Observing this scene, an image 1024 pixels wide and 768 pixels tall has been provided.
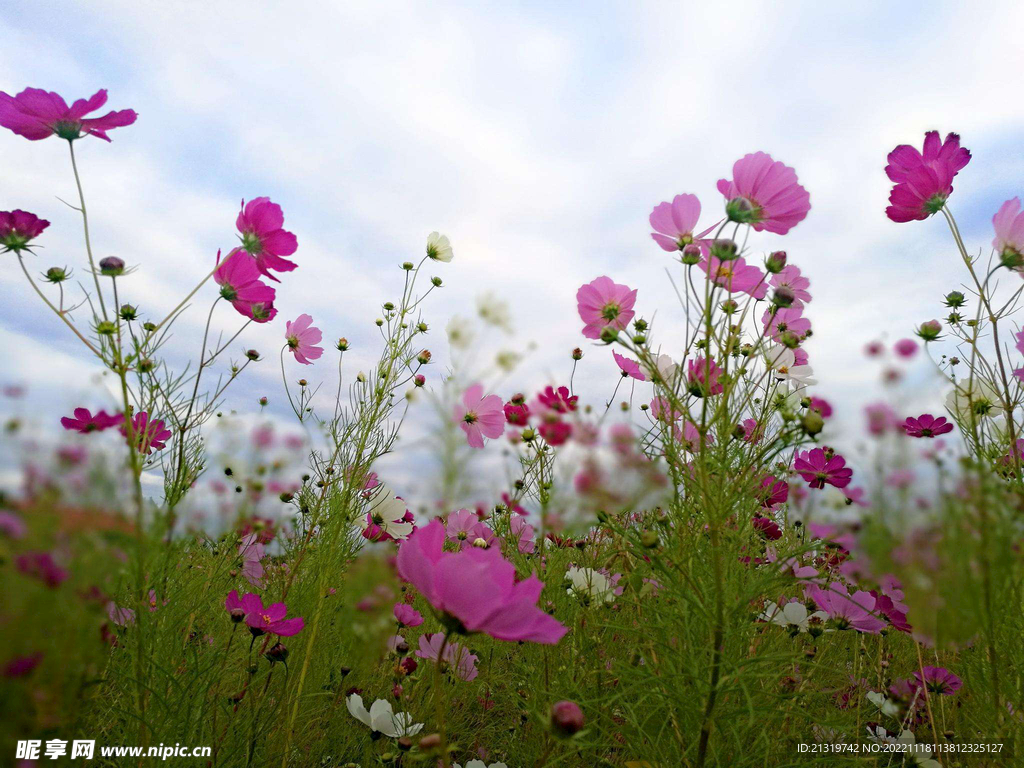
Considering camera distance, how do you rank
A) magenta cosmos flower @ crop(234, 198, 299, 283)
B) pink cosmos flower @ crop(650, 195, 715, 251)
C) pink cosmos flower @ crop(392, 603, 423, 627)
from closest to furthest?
1. magenta cosmos flower @ crop(234, 198, 299, 283)
2. pink cosmos flower @ crop(650, 195, 715, 251)
3. pink cosmos flower @ crop(392, 603, 423, 627)

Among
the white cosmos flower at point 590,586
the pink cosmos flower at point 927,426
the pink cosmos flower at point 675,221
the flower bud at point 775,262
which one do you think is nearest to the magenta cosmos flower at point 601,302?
the pink cosmos flower at point 675,221

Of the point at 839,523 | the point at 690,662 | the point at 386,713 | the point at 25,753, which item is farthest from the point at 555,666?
the point at 25,753

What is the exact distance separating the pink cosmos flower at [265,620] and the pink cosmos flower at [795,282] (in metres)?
1.14

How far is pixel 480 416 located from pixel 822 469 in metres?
0.94

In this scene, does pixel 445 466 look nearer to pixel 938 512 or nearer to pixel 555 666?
pixel 555 666

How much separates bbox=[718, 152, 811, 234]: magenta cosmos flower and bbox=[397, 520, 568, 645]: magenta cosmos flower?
698mm

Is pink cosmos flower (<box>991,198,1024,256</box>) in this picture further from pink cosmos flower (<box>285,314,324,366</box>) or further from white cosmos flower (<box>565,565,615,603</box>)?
Answer: pink cosmos flower (<box>285,314,324,366</box>)

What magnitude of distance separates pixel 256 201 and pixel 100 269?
0.22m

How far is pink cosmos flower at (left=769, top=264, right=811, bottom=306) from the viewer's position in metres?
1.14

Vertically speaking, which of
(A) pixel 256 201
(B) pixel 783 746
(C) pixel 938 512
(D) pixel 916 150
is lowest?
(B) pixel 783 746

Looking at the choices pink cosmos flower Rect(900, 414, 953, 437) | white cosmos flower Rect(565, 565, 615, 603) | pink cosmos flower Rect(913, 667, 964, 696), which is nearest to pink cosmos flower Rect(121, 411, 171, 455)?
white cosmos flower Rect(565, 565, 615, 603)

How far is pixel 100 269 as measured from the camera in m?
0.69

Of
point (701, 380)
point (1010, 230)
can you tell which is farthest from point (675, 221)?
point (1010, 230)

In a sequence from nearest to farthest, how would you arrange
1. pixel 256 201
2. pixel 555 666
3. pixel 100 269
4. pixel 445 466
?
pixel 100 269
pixel 256 201
pixel 555 666
pixel 445 466
